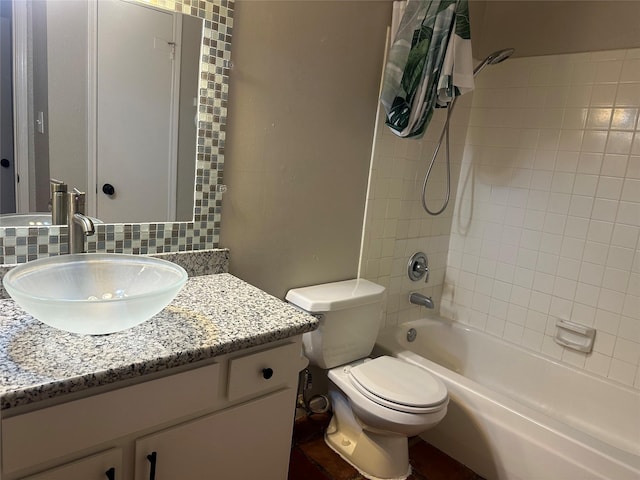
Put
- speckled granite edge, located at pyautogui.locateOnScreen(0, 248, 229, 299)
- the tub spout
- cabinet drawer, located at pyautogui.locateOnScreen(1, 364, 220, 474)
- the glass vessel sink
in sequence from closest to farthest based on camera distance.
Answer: cabinet drawer, located at pyautogui.locateOnScreen(1, 364, 220, 474)
the glass vessel sink
speckled granite edge, located at pyautogui.locateOnScreen(0, 248, 229, 299)
the tub spout

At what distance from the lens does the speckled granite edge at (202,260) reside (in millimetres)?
1560

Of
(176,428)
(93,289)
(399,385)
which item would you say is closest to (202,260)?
(93,289)

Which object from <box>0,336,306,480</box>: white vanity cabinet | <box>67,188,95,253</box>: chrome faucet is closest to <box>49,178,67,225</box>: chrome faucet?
<box>67,188,95,253</box>: chrome faucet

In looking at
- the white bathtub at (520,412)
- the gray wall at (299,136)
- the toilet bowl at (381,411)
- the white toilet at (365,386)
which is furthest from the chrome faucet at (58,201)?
the white bathtub at (520,412)

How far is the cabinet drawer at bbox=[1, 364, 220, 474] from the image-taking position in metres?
0.86

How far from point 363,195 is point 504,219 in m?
0.85

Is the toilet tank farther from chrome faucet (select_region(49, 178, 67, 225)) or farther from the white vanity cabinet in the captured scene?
chrome faucet (select_region(49, 178, 67, 225))

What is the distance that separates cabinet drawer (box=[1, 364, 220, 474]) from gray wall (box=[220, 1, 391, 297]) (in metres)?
0.70

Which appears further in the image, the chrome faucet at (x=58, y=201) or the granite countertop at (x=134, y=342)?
the chrome faucet at (x=58, y=201)

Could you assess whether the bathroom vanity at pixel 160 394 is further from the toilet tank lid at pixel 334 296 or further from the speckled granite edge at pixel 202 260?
the toilet tank lid at pixel 334 296

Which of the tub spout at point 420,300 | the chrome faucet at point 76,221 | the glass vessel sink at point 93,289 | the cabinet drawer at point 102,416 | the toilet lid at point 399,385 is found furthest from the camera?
the tub spout at point 420,300

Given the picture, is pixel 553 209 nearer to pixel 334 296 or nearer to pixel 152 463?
pixel 334 296

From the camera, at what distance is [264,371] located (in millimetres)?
1228

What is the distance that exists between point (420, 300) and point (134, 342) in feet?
5.55
